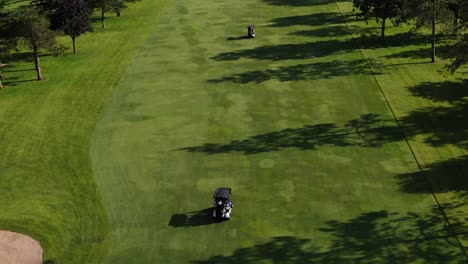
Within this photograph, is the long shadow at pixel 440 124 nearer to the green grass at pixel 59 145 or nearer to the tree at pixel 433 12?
the tree at pixel 433 12

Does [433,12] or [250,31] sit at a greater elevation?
[433,12]

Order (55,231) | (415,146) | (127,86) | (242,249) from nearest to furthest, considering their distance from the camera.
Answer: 1. (242,249)
2. (55,231)
3. (415,146)
4. (127,86)

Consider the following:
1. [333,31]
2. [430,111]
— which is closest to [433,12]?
[430,111]

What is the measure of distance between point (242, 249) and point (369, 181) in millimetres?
11512

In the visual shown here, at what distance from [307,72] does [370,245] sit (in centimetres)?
3074

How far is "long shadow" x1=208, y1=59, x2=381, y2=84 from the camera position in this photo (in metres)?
56.3

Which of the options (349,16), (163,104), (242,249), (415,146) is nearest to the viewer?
(242,249)

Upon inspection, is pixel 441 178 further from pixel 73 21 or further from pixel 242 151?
pixel 73 21

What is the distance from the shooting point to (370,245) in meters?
30.0

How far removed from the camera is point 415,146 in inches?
1607

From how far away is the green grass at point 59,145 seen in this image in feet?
107

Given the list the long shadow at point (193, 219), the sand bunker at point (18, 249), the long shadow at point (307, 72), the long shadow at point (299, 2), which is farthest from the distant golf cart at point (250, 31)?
the sand bunker at point (18, 249)

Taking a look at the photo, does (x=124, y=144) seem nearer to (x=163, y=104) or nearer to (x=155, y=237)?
(x=163, y=104)

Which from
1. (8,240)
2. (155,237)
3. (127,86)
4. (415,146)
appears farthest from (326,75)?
(8,240)
